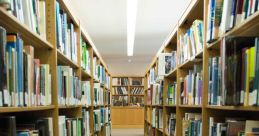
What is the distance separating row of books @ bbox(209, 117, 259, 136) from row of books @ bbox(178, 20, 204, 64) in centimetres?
64

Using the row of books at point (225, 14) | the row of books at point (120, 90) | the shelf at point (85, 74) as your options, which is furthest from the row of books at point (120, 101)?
the row of books at point (225, 14)

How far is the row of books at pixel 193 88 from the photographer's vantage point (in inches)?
86.4

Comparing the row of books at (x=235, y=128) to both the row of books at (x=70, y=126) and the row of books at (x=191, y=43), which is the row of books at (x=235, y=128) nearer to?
the row of books at (x=191, y=43)

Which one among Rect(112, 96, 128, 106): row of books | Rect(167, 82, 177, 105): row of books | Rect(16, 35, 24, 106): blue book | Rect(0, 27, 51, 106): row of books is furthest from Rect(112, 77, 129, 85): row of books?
Rect(16, 35, 24, 106): blue book

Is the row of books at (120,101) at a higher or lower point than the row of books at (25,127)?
lower

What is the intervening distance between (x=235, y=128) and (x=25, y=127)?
45.7 inches

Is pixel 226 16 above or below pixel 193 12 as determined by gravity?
below

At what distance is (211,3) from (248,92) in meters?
0.76

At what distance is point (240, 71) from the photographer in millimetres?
1286

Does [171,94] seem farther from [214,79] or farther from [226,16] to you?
[226,16]

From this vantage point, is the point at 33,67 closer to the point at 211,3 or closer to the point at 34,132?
the point at 34,132

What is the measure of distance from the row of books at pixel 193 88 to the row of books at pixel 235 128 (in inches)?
14.7

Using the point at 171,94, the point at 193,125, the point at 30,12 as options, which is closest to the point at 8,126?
the point at 30,12

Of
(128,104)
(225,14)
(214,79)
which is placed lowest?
(128,104)
